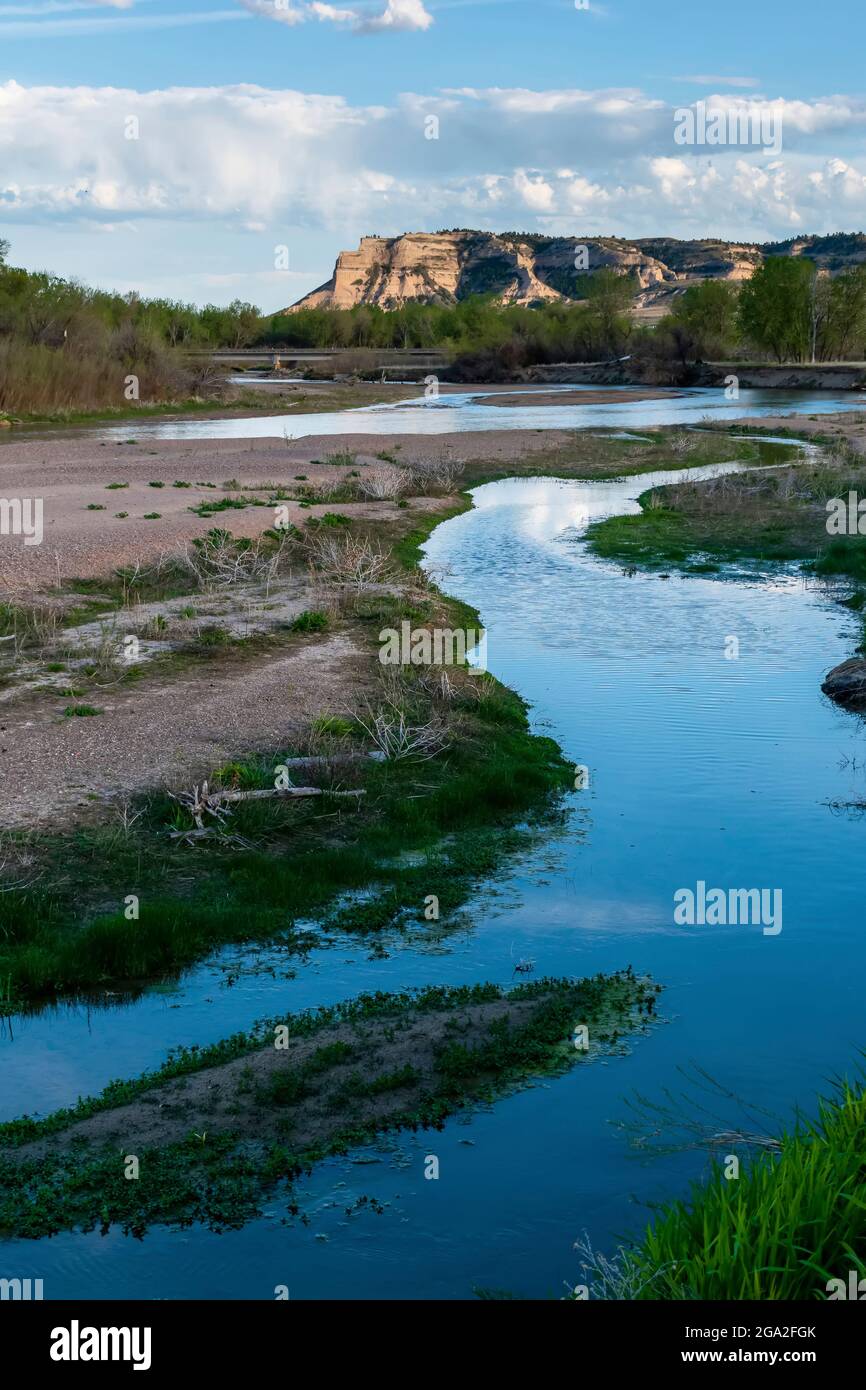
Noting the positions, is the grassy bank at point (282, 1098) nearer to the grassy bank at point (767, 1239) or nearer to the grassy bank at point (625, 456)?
the grassy bank at point (767, 1239)

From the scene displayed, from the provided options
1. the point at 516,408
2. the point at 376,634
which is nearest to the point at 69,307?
the point at 516,408

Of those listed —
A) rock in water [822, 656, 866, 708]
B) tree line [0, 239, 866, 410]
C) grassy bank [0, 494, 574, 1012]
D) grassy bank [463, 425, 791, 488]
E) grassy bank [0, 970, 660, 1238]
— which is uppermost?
tree line [0, 239, 866, 410]

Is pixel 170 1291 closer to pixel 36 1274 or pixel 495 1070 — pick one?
pixel 36 1274

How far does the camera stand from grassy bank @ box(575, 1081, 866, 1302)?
15.4 feet

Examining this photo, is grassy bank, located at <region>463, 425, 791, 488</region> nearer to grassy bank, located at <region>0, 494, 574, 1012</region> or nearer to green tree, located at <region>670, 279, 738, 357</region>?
grassy bank, located at <region>0, 494, 574, 1012</region>

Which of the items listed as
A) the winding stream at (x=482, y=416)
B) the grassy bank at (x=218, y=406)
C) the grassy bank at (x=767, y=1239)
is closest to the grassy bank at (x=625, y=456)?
the winding stream at (x=482, y=416)

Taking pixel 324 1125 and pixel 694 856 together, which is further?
pixel 694 856

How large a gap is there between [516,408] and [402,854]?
62655mm

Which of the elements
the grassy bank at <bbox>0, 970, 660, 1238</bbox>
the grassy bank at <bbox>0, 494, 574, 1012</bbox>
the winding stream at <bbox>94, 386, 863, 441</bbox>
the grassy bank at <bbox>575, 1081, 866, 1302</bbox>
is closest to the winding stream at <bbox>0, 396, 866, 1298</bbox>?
the grassy bank at <bbox>0, 970, 660, 1238</bbox>

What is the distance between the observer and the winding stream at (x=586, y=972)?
6.04m

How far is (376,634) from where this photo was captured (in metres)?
17.7

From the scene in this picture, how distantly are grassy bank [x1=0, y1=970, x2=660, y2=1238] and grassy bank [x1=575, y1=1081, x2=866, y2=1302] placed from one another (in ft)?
6.49

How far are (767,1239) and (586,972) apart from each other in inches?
159

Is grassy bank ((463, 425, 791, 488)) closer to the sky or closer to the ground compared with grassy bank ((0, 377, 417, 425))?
closer to the ground
